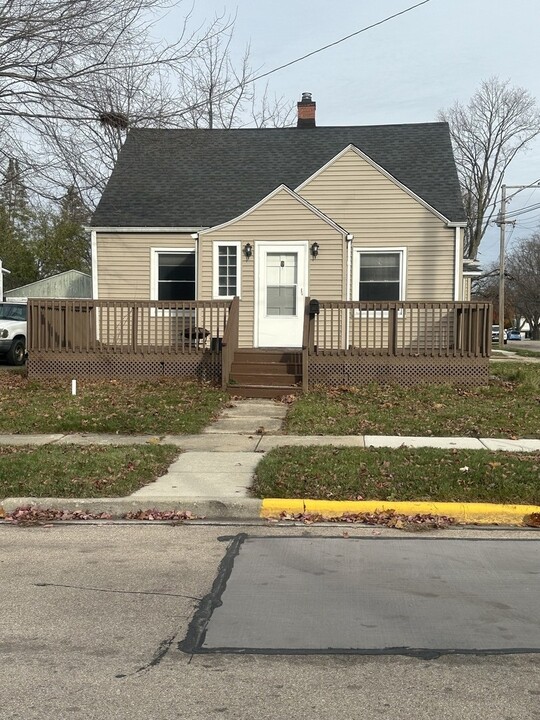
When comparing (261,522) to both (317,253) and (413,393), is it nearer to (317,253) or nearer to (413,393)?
(413,393)

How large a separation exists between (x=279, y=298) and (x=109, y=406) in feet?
18.1

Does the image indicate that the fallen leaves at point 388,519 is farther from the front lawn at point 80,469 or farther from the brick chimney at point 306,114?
the brick chimney at point 306,114

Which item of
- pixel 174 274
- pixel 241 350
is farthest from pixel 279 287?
pixel 174 274

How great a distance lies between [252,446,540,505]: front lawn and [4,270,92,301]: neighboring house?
32.4 m

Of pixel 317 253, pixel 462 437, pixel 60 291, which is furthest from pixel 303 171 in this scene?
pixel 60 291

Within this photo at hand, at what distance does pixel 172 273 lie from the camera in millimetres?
16953

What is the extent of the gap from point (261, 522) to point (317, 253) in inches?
387

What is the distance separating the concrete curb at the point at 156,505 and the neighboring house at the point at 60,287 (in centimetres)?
3271

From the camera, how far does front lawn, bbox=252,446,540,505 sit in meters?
6.90

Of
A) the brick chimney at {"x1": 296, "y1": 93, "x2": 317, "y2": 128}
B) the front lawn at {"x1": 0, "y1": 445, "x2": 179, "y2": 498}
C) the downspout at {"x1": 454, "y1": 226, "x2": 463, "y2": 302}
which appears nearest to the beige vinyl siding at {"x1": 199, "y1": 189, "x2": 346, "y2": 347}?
the downspout at {"x1": 454, "y1": 226, "x2": 463, "y2": 302}

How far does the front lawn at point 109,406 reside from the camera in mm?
10445

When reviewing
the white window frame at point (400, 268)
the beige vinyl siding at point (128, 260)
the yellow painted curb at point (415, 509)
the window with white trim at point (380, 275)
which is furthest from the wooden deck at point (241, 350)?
the yellow painted curb at point (415, 509)

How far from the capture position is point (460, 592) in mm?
4797

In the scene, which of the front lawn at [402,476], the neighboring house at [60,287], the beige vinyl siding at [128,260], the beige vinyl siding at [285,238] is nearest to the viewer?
the front lawn at [402,476]
